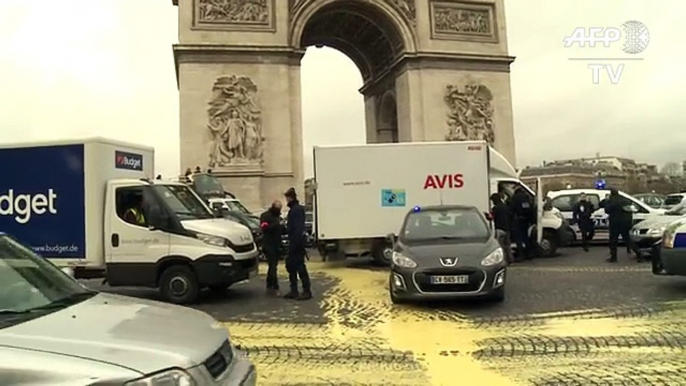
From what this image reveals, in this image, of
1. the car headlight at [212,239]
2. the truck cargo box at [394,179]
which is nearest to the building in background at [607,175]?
the truck cargo box at [394,179]

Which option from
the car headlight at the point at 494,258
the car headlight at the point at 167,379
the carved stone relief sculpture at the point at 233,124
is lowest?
the car headlight at the point at 167,379

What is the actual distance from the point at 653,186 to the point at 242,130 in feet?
199

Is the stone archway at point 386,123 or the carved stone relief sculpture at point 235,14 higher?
the carved stone relief sculpture at point 235,14

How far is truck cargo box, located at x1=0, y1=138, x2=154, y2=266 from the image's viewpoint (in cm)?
985

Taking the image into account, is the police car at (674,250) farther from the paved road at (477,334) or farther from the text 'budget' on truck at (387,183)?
the text 'budget' on truck at (387,183)

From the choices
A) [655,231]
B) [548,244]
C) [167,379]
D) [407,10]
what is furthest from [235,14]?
[167,379]

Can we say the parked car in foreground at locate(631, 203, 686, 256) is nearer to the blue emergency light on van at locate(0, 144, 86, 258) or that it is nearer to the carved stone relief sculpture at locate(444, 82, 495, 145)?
the blue emergency light on van at locate(0, 144, 86, 258)

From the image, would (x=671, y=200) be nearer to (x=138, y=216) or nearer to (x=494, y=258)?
(x=494, y=258)

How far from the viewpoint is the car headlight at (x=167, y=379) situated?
272 cm

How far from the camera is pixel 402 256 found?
9094 mm

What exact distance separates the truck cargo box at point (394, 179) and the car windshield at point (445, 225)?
3985 millimetres

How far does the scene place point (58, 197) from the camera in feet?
32.5

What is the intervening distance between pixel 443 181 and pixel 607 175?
66.6 metres

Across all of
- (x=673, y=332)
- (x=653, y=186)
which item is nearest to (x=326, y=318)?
(x=673, y=332)
